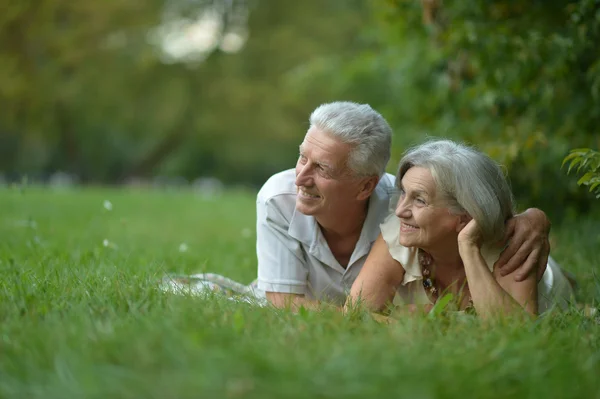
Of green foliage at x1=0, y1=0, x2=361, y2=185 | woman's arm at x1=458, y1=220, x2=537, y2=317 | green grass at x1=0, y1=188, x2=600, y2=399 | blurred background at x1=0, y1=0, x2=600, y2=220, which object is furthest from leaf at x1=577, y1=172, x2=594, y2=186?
green foliage at x1=0, y1=0, x2=361, y2=185

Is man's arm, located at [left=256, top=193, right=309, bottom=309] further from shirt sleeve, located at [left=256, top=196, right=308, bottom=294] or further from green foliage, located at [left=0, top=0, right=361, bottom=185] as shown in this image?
green foliage, located at [left=0, top=0, right=361, bottom=185]

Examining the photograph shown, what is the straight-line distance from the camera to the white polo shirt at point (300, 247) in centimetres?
382

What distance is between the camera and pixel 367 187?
12.6 feet

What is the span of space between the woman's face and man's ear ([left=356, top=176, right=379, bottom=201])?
0.97ft

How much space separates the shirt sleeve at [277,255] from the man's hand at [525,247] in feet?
3.51

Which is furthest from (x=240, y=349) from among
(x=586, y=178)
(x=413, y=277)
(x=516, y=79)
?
(x=516, y=79)

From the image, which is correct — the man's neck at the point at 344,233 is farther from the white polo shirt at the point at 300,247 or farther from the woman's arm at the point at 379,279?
the woman's arm at the point at 379,279

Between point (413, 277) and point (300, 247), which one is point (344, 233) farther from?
point (413, 277)

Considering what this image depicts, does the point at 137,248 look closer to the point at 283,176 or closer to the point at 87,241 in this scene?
the point at 87,241

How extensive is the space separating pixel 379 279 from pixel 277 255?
61 cm

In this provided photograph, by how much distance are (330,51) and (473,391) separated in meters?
24.7

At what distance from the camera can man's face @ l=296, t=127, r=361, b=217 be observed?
3.61m

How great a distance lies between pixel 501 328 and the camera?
2.77 metres

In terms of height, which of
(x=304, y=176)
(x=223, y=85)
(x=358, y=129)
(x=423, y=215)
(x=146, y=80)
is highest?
(x=358, y=129)
